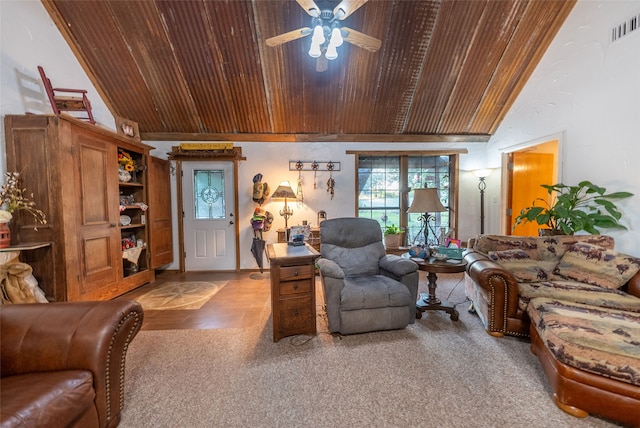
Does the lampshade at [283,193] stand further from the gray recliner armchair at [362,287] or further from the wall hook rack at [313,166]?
the gray recliner armchair at [362,287]

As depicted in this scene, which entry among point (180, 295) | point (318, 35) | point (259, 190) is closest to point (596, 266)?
point (318, 35)

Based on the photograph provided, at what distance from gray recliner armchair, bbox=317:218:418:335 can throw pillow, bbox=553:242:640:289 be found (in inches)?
55.9

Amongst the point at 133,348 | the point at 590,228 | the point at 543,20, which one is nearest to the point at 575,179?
the point at 590,228

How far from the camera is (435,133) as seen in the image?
4.59 m

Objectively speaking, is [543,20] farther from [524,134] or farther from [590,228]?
[590,228]

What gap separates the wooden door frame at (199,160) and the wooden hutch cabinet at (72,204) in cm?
79

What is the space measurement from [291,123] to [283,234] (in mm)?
1848

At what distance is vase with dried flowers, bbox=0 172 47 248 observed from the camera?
2119mm

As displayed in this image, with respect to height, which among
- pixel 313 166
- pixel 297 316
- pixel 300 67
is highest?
pixel 300 67

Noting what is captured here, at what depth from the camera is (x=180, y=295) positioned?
3.39 metres

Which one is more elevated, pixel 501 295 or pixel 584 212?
pixel 584 212

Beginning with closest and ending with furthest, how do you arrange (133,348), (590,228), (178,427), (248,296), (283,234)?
(178,427)
(133,348)
(590,228)
(248,296)
(283,234)

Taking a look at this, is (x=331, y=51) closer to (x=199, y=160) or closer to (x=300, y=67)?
(x=300, y=67)

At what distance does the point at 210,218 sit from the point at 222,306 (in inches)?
75.3
